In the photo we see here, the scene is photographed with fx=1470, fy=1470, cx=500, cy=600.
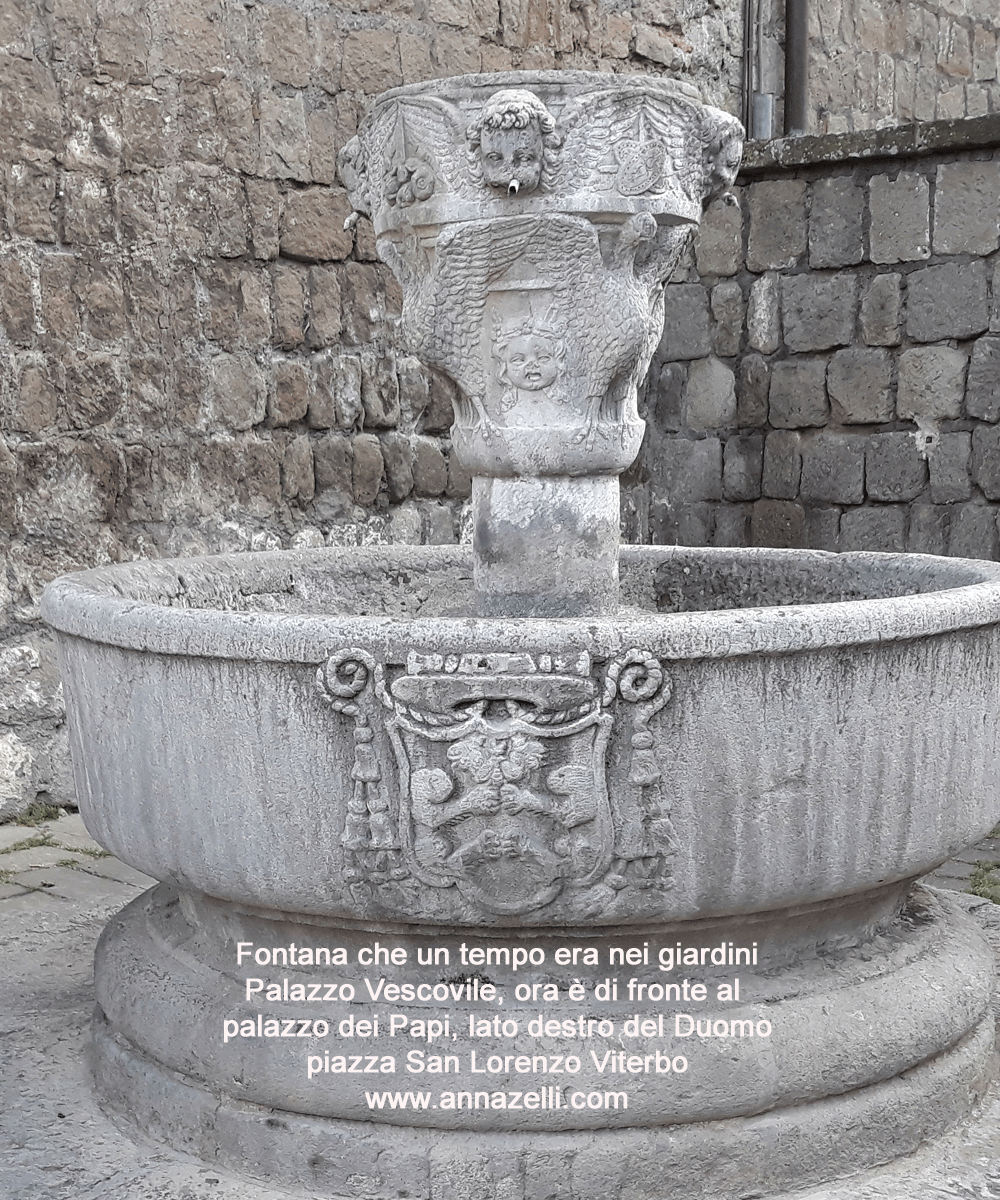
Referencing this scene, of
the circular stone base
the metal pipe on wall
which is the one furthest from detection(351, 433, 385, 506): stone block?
the metal pipe on wall

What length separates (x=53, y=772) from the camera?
4.41 metres

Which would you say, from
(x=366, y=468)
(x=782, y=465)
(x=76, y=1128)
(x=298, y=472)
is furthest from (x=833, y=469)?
(x=76, y=1128)

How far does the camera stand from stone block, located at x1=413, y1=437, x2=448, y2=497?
211 inches

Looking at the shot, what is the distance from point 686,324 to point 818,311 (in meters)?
0.65

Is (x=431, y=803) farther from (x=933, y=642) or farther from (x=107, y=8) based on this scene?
(x=107, y=8)

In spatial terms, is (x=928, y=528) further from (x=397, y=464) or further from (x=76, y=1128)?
(x=76, y=1128)

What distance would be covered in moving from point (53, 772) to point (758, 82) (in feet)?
15.1

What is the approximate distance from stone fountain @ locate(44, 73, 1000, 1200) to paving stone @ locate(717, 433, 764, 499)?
3531 millimetres

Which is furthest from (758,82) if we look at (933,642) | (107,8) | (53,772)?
(933,642)

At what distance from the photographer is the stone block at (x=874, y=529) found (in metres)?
5.64

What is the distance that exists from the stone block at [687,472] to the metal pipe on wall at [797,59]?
185 cm

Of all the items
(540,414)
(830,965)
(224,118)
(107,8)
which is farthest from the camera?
(224,118)

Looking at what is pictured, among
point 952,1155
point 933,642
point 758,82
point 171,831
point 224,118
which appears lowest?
point 952,1155

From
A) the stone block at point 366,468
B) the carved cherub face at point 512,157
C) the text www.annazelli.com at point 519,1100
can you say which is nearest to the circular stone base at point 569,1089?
the text www.annazelli.com at point 519,1100
